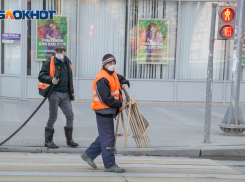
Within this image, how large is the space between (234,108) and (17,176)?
5.23 metres

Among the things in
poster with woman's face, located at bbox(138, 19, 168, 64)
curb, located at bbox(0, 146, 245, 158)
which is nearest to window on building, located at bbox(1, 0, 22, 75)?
poster with woman's face, located at bbox(138, 19, 168, 64)

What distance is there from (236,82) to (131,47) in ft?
19.0

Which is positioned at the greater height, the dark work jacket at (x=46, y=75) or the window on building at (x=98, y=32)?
the window on building at (x=98, y=32)

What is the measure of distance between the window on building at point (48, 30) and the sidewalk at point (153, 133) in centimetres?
179

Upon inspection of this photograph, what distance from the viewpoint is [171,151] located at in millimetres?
7090

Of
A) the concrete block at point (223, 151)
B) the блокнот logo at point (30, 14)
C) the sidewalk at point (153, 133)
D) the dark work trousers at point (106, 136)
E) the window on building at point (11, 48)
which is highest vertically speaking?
the блокнот logo at point (30, 14)

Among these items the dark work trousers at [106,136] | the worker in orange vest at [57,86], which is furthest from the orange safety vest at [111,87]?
the worker in orange vest at [57,86]

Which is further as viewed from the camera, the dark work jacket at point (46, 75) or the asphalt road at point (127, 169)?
the dark work jacket at point (46, 75)

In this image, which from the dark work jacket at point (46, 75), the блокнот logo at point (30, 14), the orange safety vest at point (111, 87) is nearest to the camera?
the orange safety vest at point (111, 87)

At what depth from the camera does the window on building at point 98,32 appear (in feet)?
44.2

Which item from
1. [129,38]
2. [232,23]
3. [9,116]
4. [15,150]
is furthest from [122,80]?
[129,38]

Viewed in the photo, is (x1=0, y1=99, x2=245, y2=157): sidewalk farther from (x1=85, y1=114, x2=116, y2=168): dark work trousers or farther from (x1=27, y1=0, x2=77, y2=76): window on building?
(x1=27, y1=0, x2=77, y2=76): window on building

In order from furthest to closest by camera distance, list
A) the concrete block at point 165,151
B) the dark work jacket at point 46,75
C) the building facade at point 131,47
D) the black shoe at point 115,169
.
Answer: the building facade at point 131,47, the concrete block at point 165,151, the dark work jacket at point 46,75, the black shoe at point 115,169

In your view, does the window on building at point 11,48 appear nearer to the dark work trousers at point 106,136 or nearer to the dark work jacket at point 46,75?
the dark work jacket at point 46,75
